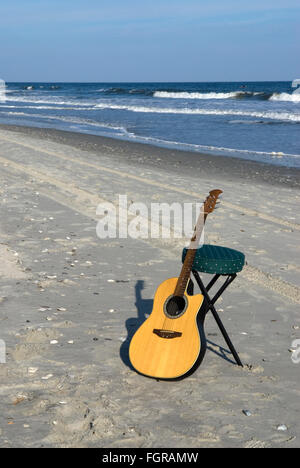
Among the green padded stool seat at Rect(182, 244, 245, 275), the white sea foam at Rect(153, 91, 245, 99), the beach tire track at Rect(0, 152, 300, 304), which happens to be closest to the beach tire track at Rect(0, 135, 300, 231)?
the beach tire track at Rect(0, 152, 300, 304)

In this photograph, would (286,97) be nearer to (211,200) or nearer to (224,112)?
(224,112)

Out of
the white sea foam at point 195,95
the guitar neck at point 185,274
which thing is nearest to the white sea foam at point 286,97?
the white sea foam at point 195,95

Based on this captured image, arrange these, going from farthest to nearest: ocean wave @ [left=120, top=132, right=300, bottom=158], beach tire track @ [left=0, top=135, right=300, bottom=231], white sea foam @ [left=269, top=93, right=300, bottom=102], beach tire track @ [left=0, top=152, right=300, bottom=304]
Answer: white sea foam @ [left=269, top=93, right=300, bottom=102] < ocean wave @ [left=120, top=132, right=300, bottom=158] < beach tire track @ [left=0, top=135, right=300, bottom=231] < beach tire track @ [left=0, top=152, right=300, bottom=304]

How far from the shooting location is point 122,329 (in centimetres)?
485

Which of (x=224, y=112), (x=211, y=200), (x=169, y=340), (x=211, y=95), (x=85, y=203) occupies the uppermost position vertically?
(x=211, y=95)

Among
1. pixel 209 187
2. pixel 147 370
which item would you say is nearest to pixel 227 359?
pixel 147 370

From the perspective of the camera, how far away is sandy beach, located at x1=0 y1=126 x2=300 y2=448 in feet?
11.3

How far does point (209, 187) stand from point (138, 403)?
8224 mm

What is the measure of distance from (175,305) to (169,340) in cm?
26

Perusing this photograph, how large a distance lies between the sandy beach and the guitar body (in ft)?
0.46

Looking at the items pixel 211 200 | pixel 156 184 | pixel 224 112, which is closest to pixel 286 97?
pixel 224 112

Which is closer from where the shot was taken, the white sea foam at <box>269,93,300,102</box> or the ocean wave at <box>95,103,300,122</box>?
the ocean wave at <box>95,103,300,122</box>

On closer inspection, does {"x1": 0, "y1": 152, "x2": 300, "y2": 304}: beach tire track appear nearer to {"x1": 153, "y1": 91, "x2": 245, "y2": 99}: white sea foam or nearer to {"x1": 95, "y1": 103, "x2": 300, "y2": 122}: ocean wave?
{"x1": 95, "y1": 103, "x2": 300, "y2": 122}: ocean wave
